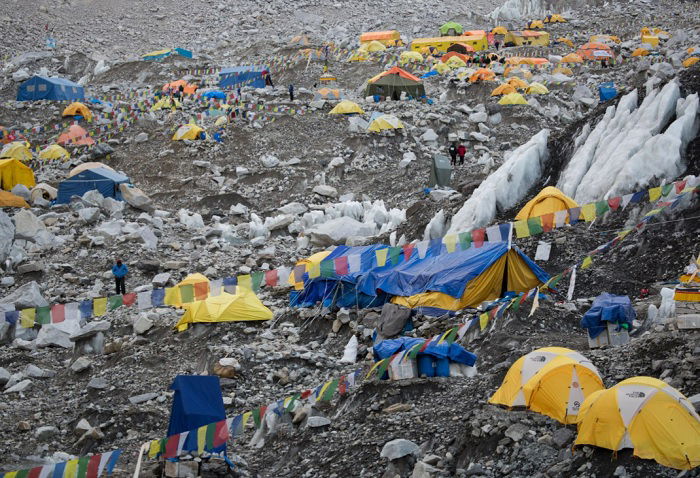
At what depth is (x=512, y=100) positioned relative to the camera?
112 ft

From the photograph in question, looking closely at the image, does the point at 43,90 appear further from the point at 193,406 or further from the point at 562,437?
the point at 562,437

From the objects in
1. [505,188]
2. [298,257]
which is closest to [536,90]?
[505,188]

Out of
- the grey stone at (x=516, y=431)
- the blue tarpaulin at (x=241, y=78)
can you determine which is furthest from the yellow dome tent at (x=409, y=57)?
the grey stone at (x=516, y=431)

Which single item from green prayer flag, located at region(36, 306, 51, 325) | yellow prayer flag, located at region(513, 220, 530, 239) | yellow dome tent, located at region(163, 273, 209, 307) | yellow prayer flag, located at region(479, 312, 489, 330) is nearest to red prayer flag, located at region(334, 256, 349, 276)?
yellow dome tent, located at region(163, 273, 209, 307)

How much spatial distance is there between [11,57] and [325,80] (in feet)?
65.1

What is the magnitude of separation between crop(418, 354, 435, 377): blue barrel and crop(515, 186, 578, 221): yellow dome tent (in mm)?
6480

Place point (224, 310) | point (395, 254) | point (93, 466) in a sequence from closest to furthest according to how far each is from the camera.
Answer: point (93, 466) → point (395, 254) → point (224, 310)

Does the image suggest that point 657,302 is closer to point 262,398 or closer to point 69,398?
point 262,398

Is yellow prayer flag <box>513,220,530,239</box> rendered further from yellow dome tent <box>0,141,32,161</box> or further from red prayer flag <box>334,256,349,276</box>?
yellow dome tent <box>0,141,32,161</box>

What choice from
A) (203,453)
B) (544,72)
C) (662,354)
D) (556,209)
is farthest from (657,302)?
(544,72)

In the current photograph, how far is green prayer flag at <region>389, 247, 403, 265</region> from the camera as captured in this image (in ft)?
54.0

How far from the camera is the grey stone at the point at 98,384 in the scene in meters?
14.6

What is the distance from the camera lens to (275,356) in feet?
50.3

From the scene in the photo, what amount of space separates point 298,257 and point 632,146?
26.7ft
